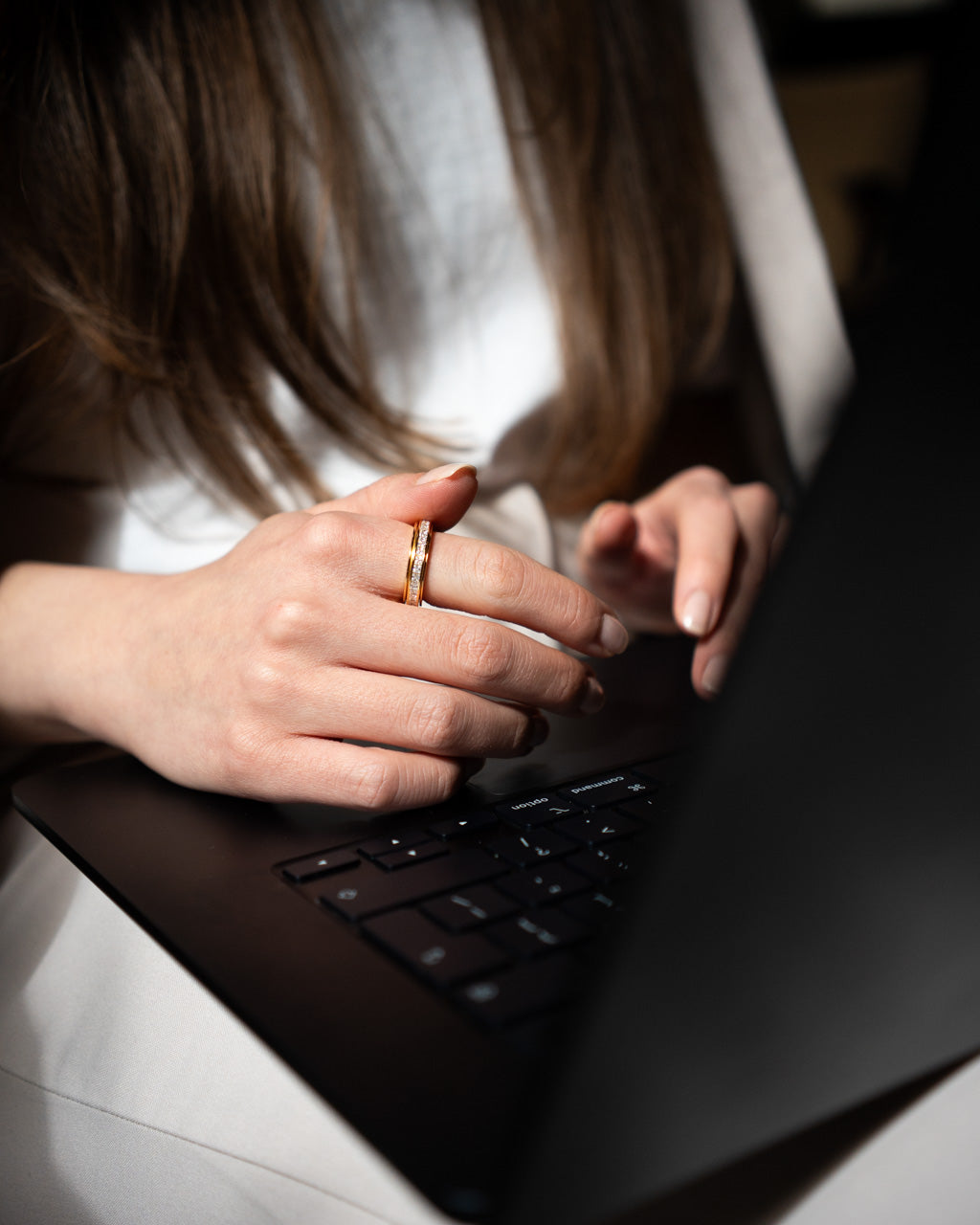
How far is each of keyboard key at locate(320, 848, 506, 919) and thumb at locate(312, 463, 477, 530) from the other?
146 millimetres

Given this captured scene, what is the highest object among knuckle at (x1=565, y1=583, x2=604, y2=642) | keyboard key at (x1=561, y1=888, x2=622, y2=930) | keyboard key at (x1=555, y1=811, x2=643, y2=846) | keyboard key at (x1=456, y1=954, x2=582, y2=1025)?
knuckle at (x1=565, y1=583, x2=604, y2=642)

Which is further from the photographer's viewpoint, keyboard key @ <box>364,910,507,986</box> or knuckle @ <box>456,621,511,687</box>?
knuckle @ <box>456,621,511,687</box>

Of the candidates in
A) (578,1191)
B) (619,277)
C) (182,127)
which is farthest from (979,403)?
(619,277)

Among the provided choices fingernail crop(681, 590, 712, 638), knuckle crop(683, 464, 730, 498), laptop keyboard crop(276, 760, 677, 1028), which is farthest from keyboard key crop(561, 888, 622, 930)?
knuckle crop(683, 464, 730, 498)

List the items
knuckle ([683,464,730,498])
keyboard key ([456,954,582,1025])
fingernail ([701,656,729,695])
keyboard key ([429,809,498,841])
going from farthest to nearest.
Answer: knuckle ([683,464,730,498]) → fingernail ([701,656,729,695]) → keyboard key ([429,809,498,841]) → keyboard key ([456,954,582,1025])

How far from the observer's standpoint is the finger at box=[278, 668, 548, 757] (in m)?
0.37

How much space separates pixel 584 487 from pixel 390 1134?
64 cm

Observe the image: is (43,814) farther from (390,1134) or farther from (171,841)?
(390,1134)

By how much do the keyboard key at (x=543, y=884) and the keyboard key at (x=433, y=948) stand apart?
25mm

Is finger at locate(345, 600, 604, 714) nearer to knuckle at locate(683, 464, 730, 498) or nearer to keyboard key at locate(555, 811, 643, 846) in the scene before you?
keyboard key at locate(555, 811, 643, 846)

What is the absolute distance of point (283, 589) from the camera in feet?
1.27

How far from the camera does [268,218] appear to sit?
609 millimetres

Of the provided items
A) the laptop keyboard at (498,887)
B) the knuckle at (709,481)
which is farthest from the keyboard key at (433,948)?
the knuckle at (709,481)

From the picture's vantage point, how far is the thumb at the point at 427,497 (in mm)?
395
